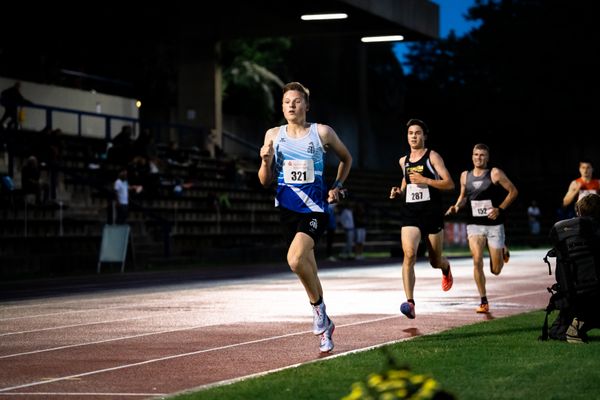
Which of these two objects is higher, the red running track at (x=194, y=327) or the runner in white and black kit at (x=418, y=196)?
the runner in white and black kit at (x=418, y=196)

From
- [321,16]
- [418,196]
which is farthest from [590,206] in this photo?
[321,16]

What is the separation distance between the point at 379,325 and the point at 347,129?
182 feet

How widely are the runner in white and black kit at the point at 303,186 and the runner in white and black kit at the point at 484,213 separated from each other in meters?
4.48

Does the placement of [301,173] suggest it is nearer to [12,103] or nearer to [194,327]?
[194,327]

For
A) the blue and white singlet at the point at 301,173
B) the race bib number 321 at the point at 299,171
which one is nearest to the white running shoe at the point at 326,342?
the blue and white singlet at the point at 301,173

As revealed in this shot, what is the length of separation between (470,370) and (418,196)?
5026 millimetres

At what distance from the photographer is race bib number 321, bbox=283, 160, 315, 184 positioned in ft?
38.3

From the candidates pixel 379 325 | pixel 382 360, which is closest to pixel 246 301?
pixel 379 325

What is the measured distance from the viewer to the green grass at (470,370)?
8.63m

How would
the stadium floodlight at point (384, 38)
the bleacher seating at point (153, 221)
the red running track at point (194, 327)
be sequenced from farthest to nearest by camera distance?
the stadium floodlight at point (384, 38) → the bleacher seating at point (153, 221) → the red running track at point (194, 327)

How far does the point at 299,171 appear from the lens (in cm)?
1169

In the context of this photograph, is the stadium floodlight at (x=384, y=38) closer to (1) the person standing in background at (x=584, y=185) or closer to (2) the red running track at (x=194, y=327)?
(2) the red running track at (x=194, y=327)

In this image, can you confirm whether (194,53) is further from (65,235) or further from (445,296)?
(445,296)

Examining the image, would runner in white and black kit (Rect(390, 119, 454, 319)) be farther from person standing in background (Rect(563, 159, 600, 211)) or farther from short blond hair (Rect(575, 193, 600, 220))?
person standing in background (Rect(563, 159, 600, 211))
